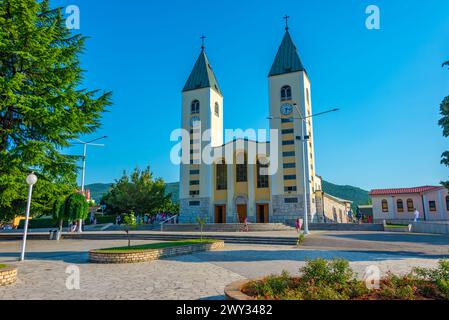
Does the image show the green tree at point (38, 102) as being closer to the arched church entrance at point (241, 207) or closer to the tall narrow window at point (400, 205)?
the arched church entrance at point (241, 207)

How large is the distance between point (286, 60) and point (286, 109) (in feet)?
23.2

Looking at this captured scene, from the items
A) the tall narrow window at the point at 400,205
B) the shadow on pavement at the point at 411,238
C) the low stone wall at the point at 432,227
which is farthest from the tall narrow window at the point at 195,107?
the tall narrow window at the point at 400,205

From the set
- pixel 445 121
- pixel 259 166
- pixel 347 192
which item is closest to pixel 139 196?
pixel 259 166

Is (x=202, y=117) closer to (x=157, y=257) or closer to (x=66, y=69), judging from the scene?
(x=66, y=69)

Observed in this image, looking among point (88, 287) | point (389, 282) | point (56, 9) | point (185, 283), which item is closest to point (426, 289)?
point (389, 282)

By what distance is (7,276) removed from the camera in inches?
300

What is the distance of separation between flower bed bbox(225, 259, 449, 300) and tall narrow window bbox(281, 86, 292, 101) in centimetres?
3300

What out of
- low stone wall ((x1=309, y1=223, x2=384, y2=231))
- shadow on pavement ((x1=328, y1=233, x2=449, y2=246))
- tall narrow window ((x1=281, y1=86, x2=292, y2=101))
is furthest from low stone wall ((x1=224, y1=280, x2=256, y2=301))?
tall narrow window ((x1=281, y1=86, x2=292, y2=101))

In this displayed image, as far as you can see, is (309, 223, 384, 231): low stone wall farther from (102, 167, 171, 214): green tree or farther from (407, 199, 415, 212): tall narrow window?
(102, 167, 171, 214): green tree

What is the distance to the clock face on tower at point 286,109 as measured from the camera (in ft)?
121

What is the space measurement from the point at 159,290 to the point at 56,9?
18683 millimetres

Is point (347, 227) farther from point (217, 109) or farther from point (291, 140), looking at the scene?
point (217, 109)

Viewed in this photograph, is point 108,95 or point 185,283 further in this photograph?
point 108,95

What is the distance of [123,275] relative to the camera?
29.0ft
